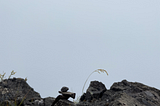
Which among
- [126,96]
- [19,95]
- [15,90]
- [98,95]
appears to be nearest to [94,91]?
[98,95]

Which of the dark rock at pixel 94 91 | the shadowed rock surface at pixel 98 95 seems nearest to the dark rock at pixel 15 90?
the shadowed rock surface at pixel 98 95

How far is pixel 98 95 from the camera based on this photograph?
5.55m

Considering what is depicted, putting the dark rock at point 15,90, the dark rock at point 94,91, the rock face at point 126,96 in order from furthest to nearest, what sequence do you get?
the dark rock at point 94,91
the dark rock at point 15,90
the rock face at point 126,96

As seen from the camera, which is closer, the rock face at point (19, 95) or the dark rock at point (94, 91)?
the rock face at point (19, 95)

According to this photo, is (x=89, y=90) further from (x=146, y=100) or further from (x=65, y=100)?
(x=146, y=100)

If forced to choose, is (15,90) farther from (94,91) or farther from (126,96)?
(126,96)

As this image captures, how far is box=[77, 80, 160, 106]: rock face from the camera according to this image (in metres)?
4.69

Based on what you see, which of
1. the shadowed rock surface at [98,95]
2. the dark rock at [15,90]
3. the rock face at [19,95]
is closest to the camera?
the shadowed rock surface at [98,95]

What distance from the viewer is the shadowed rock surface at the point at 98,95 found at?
4809 mm

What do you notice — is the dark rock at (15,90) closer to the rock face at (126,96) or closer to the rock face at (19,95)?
the rock face at (19,95)

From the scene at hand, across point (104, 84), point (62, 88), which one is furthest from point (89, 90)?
point (62, 88)

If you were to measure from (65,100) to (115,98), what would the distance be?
4.48 feet

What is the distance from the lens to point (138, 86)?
6.02m

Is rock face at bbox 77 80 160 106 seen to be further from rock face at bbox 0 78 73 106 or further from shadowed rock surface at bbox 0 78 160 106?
rock face at bbox 0 78 73 106
